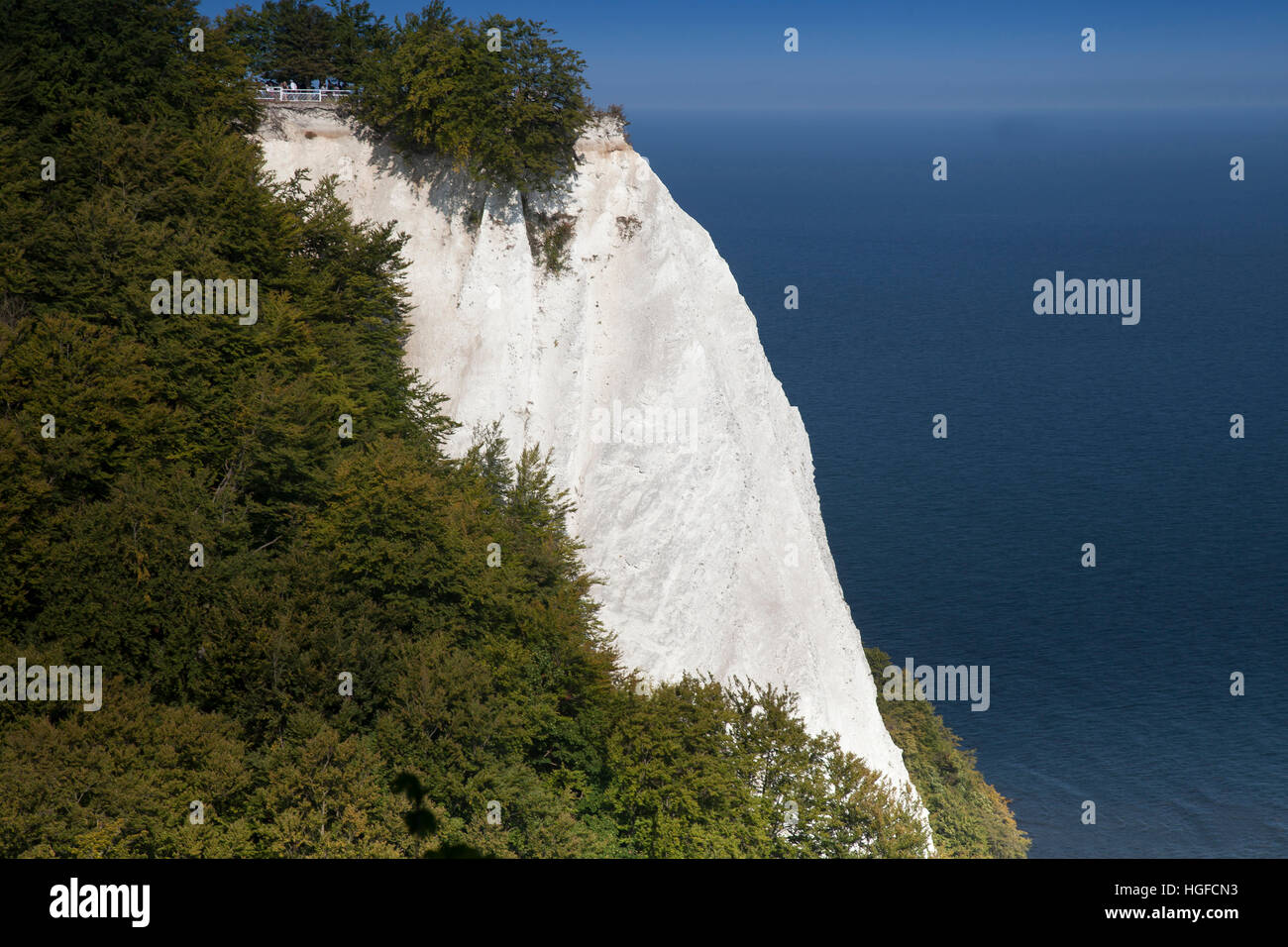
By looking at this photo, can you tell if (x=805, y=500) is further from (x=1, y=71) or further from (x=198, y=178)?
(x=1, y=71)

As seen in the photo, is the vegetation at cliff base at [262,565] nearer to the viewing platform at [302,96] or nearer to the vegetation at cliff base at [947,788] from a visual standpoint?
the viewing platform at [302,96]

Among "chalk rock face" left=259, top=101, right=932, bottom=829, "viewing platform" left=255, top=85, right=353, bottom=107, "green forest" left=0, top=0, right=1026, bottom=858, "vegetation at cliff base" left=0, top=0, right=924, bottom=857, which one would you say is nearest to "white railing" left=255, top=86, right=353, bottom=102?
"viewing platform" left=255, top=85, right=353, bottom=107

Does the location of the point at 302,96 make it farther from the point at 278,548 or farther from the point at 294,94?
the point at 278,548

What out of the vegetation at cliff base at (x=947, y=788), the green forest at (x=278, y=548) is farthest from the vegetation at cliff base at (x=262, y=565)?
the vegetation at cliff base at (x=947, y=788)

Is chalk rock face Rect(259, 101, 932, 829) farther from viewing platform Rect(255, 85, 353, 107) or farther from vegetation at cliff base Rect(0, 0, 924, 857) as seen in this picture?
vegetation at cliff base Rect(0, 0, 924, 857)

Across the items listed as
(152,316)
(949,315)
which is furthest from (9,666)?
(949,315)

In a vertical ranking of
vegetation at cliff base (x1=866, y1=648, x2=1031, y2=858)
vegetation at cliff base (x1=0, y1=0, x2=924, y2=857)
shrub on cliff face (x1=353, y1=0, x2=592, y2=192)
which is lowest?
vegetation at cliff base (x1=866, y1=648, x2=1031, y2=858)
